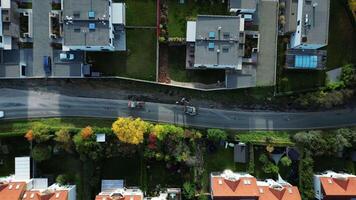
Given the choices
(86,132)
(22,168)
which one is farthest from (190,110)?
(22,168)

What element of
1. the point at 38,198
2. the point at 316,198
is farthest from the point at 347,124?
the point at 38,198

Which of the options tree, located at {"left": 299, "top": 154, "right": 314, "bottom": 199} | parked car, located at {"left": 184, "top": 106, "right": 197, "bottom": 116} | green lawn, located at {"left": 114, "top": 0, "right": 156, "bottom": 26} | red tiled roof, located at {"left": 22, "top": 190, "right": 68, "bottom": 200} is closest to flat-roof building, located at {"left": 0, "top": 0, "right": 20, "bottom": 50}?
green lawn, located at {"left": 114, "top": 0, "right": 156, "bottom": 26}

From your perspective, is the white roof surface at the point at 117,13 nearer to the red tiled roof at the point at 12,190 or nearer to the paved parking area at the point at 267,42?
the paved parking area at the point at 267,42

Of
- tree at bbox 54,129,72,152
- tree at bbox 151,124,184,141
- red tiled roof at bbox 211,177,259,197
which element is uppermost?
tree at bbox 151,124,184,141

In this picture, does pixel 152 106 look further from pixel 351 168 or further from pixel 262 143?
pixel 351 168

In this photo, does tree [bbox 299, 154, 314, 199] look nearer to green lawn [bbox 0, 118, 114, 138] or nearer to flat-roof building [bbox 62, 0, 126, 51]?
green lawn [bbox 0, 118, 114, 138]

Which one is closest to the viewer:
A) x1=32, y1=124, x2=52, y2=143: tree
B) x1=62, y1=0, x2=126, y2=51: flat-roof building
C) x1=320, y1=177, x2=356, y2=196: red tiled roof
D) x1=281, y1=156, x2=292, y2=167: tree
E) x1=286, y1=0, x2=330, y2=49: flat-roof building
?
x1=62, y1=0, x2=126, y2=51: flat-roof building
